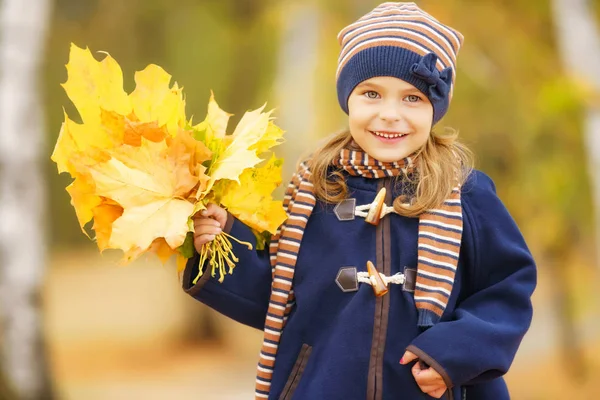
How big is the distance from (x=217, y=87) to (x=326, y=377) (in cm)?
780

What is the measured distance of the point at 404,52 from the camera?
87.2 inches

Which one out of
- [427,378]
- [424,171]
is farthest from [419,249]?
[427,378]

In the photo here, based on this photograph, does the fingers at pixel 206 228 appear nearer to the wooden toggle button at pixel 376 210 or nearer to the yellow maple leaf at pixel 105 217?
the yellow maple leaf at pixel 105 217

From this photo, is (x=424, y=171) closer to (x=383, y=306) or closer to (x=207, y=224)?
(x=383, y=306)

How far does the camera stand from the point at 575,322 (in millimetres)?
8344

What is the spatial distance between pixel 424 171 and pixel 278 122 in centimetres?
627

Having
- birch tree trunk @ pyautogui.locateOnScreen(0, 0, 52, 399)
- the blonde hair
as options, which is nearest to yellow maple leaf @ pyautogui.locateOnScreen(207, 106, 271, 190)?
the blonde hair

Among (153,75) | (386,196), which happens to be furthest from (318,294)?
(153,75)

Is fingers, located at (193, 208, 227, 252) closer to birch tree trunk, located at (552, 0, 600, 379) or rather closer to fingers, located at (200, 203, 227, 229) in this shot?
fingers, located at (200, 203, 227, 229)

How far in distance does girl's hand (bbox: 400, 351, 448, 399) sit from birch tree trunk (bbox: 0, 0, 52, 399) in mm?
4672

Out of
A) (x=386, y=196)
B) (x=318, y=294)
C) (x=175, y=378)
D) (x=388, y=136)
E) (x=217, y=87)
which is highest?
(x=217, y=87)

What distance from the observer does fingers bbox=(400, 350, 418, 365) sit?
2.14 metres

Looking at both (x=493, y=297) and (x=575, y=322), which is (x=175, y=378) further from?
(x=493, y=297)

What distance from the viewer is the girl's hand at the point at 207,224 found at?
222 centimetres
